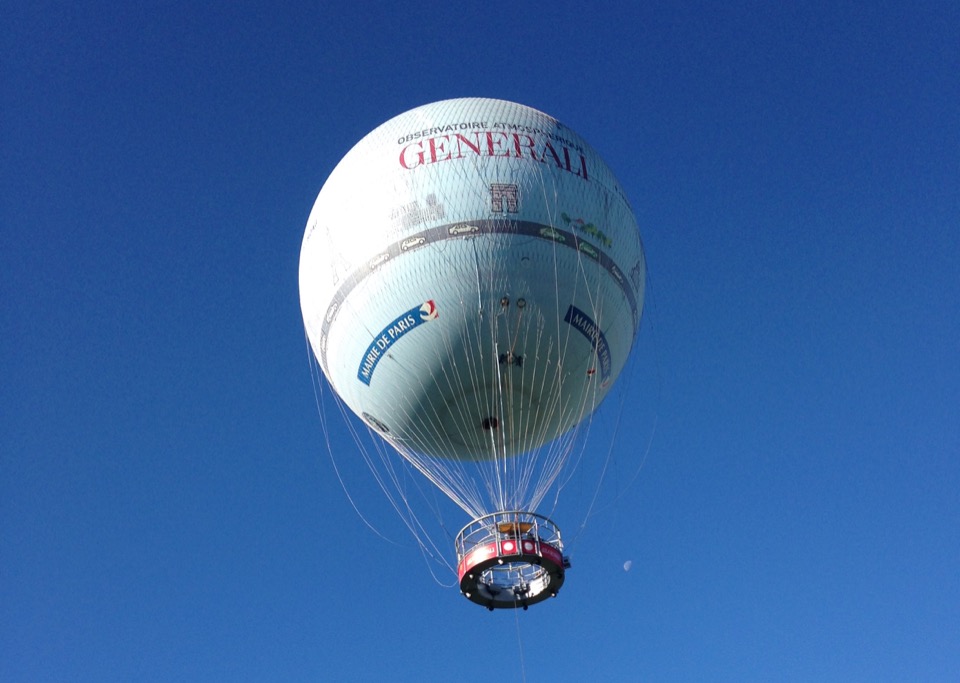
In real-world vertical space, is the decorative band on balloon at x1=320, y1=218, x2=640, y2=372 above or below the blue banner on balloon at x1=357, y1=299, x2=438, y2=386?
above

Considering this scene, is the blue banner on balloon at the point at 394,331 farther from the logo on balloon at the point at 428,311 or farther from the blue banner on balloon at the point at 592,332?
the blue banner on balloon at the point at 592,332

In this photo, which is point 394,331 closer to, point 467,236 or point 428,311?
point 428,311

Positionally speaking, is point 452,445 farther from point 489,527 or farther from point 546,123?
point 546,123

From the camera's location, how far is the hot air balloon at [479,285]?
2250 cm

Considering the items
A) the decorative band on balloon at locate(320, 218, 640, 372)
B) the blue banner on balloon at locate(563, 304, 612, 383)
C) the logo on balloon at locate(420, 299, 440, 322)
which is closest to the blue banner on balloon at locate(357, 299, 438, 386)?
the logo on balloon at locate(420, 299, 440, 322)

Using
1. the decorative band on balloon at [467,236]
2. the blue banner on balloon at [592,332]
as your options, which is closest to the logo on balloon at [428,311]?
the decorative band on balloon at [467,236]

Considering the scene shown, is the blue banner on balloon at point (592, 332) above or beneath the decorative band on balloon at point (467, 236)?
→ beneath

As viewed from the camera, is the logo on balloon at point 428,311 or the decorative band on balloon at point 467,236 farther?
the logo on balloon at point 428,311

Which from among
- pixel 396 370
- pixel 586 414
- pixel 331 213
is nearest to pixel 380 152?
pixel 331 213

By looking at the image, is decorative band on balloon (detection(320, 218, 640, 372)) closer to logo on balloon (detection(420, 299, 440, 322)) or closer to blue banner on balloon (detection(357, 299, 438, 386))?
blue banner on balloon (detection(357, 299, 438, 386))

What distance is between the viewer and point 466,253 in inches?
883

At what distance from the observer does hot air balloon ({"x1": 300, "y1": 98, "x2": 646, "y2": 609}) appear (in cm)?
2250

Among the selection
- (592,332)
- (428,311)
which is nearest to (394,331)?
(428,311)

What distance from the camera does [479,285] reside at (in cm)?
2258
